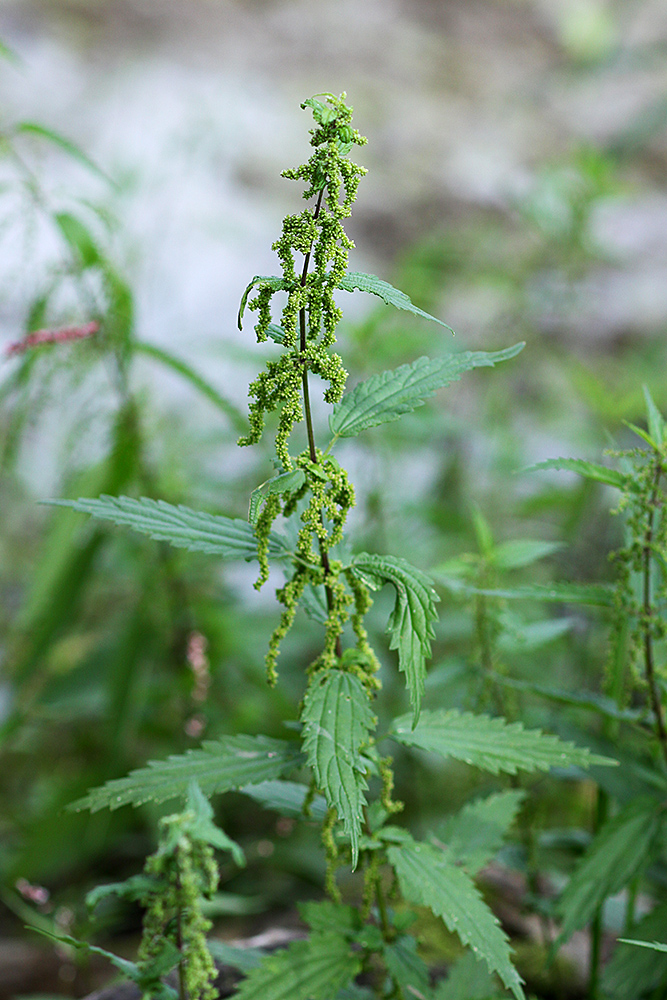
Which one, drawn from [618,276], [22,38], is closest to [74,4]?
[22,38]

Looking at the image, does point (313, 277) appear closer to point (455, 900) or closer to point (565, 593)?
point (565, 593)

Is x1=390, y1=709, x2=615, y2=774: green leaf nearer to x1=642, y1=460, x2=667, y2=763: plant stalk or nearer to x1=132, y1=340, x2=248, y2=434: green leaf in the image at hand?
x1=642, y1=460, x2=667, y2=763: plant stalk

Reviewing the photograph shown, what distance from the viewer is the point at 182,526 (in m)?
0.86

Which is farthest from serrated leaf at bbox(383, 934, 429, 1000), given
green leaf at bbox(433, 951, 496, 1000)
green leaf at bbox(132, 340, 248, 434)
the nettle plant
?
green leaf at bbox(132, 340, 248, 434)

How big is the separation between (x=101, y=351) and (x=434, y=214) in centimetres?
347

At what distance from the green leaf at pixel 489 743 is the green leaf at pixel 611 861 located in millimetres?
231

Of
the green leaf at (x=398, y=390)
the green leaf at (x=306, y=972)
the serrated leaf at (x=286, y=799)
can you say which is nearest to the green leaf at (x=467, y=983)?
the green leaf at (x=306, y=972)

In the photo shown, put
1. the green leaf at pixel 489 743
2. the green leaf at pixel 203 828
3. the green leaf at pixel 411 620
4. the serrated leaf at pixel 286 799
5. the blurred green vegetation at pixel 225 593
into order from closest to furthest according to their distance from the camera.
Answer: the green leaf at pixel 203 828, the green leaf at pixel 411 620, the green leaf at pixel 489 743, the serrated leaf at pixel 286 799, the blurred green vegetation at pixel 225 593

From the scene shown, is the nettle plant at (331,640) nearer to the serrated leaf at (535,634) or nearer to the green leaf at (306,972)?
the green leaf at (306,972)

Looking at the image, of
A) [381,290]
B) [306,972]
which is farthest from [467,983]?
[381,290]

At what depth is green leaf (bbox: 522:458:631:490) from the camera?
3.12 feet

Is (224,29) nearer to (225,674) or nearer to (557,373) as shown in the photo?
(557,373)

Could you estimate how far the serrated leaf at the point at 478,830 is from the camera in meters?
1.04

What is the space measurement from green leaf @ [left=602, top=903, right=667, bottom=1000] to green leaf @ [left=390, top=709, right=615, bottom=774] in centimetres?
34
